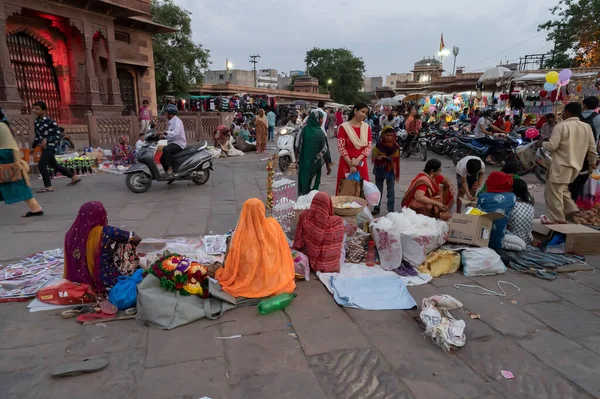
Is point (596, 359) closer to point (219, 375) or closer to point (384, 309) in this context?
point (384, 309)

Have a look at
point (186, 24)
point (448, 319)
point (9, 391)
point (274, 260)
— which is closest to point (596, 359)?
point (448, 319)

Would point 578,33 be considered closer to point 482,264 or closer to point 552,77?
point 552,77

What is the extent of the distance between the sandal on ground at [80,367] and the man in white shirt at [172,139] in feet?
17.7

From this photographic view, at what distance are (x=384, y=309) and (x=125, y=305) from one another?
210cm

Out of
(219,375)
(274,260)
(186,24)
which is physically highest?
(186,24)

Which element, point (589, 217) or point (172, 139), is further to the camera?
point (172, 139)

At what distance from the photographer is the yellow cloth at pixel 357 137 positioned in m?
5.14

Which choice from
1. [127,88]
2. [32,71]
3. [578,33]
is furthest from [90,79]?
[578,33]

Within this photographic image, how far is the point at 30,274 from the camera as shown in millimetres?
3588

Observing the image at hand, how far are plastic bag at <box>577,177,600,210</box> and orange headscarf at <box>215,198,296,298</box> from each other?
5.07 m

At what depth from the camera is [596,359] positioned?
248 centimetres

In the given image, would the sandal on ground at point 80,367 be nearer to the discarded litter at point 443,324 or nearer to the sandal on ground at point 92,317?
the sandal on ground at point 92,317

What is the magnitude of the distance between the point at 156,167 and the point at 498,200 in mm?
5830

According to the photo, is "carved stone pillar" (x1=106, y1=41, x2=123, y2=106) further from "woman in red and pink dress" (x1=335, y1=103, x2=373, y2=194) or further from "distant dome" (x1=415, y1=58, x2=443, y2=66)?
"distant dome" (x1=415, y1=58, x2=443, y2=66)
